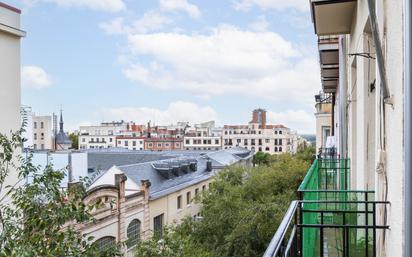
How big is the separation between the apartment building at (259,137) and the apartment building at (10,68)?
295ft

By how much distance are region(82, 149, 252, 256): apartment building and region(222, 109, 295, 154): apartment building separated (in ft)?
225

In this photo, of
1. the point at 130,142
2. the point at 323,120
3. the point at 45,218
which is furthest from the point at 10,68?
the point at 130,142

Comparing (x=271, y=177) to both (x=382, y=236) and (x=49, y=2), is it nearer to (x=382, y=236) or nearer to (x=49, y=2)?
(x=49, y=2)

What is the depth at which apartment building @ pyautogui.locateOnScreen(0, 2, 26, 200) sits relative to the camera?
38.5 feet

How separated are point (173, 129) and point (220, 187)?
317 ft

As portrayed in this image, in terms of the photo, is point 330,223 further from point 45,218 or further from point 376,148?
point 45,218

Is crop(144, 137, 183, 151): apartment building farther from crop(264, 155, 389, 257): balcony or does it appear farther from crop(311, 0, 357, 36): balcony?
crop(311, 0, 357, 36): balcony

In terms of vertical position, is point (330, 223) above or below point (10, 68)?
below

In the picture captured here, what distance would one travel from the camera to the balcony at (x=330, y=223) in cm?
251

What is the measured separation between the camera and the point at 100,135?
114938 mm

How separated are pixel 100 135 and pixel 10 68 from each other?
106 metres

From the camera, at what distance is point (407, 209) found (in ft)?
6.66

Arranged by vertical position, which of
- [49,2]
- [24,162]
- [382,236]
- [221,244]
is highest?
[49,2]

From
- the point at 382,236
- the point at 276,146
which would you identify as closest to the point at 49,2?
the point at 382,236
